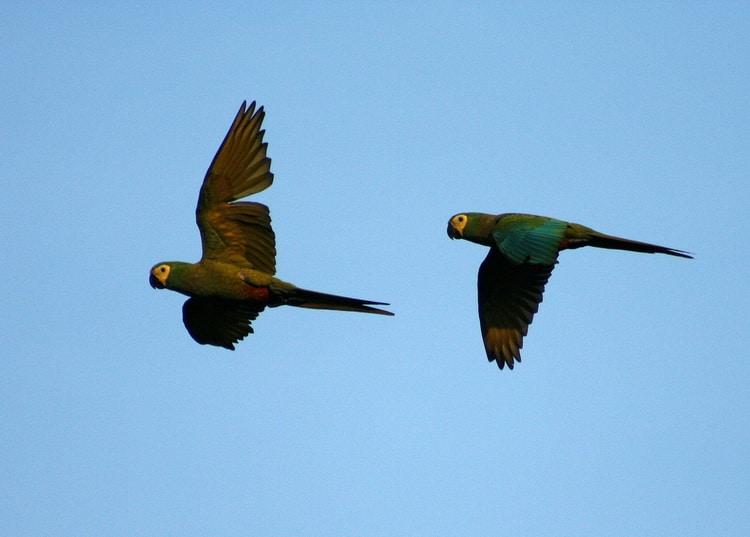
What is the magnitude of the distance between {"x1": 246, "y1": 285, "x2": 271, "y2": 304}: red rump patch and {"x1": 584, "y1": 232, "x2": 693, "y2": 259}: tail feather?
13.1 feet

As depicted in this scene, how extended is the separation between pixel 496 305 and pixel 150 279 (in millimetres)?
4989

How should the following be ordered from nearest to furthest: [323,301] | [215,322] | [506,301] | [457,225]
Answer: [323,301] → [215,322] → [457,225] → [506,301]

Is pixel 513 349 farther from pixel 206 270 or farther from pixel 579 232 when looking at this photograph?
pixel 206 270

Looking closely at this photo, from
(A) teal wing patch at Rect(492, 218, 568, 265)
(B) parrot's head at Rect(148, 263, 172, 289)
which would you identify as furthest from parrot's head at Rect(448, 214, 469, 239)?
(B) parrot's head at Rect(148, 263, 172, 289)

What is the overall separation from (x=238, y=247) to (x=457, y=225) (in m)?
3.10

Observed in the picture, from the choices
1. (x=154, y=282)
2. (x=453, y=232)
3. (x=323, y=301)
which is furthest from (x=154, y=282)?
(x=453, y=232)

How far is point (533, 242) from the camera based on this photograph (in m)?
16.3

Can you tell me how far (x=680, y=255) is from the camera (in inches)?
639

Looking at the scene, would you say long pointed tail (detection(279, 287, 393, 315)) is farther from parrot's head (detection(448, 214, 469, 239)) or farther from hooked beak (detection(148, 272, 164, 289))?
parrot's head (detection(448, 214, 469, 239))

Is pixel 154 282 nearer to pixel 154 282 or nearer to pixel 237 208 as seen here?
pixel 154 282

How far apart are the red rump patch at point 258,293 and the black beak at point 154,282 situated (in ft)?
3.48

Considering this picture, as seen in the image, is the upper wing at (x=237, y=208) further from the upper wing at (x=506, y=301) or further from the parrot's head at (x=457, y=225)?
the upper wing at (x=506, y=301)

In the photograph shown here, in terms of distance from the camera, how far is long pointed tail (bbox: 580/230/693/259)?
54.0 ft

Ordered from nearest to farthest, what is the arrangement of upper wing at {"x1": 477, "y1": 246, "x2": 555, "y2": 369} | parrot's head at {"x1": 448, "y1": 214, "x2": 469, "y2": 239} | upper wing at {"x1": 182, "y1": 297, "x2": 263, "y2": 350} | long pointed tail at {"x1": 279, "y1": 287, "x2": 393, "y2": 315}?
long pointed tail at {"x1": 279, "y1": 287, "x2": 393, "y2": 315}, upper wing at {"x1": 182, "y1": 297, "x2": 263, "y2": 350}, parrot's head at {"x1": 448, "y1": 214, "x2": 469, "y2": 239}, upper wing at {"x1": 477, "y1": 246, "x2": 555, "y2": 369}
